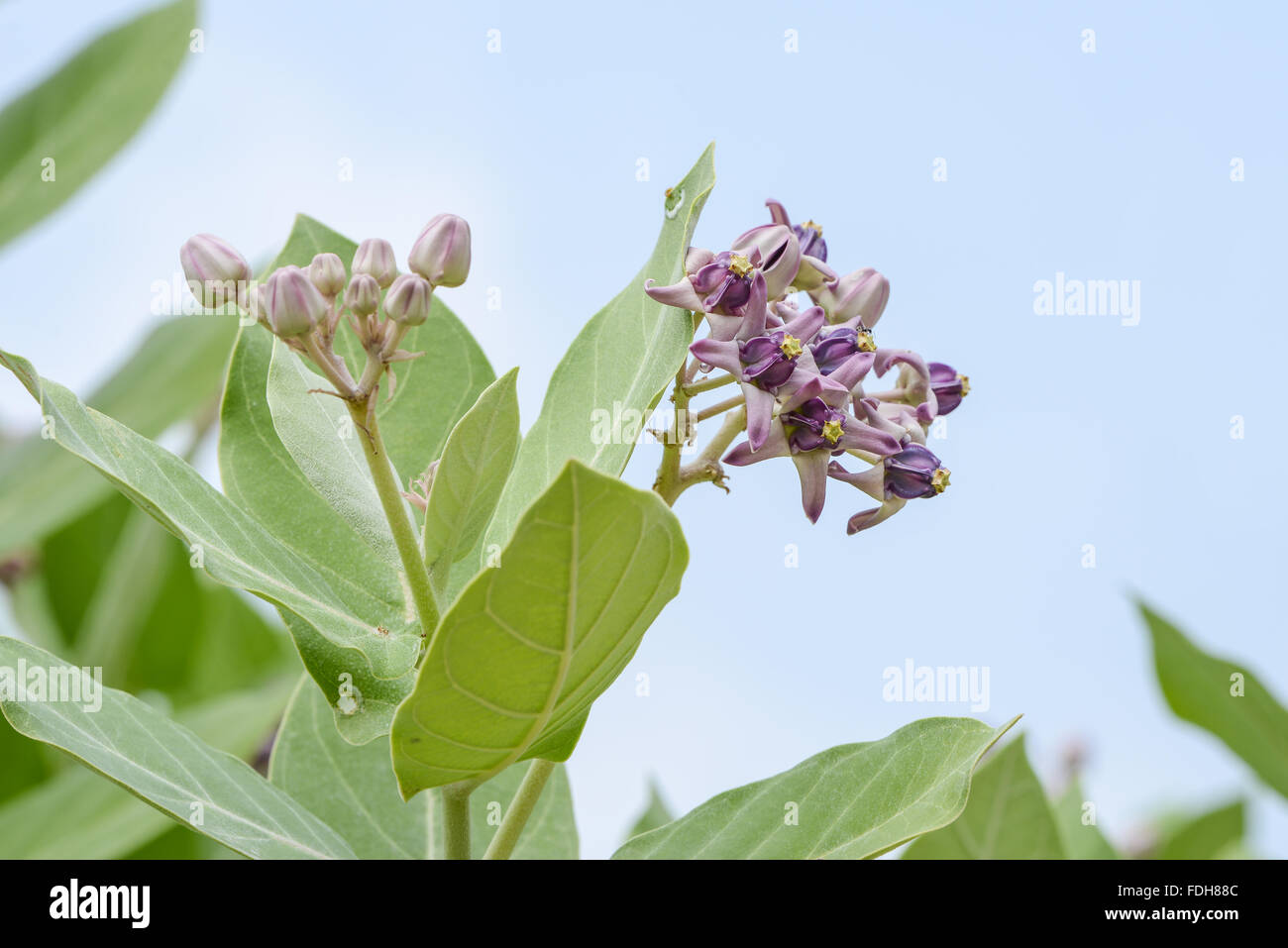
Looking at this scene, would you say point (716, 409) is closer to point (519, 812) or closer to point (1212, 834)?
point (519, 812)

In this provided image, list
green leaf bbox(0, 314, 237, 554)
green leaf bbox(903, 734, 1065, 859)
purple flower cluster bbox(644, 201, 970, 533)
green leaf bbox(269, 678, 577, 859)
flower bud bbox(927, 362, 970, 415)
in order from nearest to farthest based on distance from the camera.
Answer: purple flower cluster bbox(644, 201, 970, 533)
flower bud bbox(927, 362, 970, 415)
green leaf bbox(269, 678, 577, 859)
green leaf bbox(903, 734, 1065, 859)
green leaf bbox(0, 314, 237, 554)

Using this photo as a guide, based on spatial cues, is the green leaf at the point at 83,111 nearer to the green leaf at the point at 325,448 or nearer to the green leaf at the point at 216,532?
the green leaf at the point at 325,448

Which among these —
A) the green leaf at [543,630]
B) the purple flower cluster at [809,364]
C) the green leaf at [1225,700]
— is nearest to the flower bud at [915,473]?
the purple flower cluster at [809,364]

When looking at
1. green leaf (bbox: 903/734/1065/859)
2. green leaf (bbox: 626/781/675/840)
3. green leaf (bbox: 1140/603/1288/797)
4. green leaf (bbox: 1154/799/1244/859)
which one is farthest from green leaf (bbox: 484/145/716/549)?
green leaf (bbox: 1154/799/1244/859)

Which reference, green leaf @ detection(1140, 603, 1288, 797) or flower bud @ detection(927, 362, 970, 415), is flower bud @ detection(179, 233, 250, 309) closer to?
flower bud @ detection(927, 362, 970, 415)

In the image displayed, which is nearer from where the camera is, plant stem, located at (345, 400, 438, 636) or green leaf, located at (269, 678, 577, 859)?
plant stem, located at (345, 400, 438, 636)

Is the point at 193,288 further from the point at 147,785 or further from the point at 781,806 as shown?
the point at 781,806
